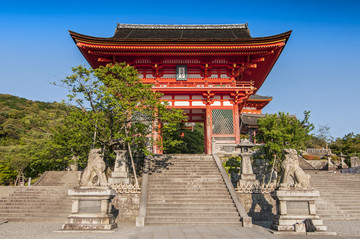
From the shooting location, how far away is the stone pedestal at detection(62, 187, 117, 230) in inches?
315

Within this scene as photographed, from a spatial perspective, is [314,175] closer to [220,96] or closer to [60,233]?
[220,96]

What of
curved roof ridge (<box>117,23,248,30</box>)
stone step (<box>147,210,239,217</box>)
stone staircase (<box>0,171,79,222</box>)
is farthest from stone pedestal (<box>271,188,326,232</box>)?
curved roof ridge (<box>117,23,248,30</box>)

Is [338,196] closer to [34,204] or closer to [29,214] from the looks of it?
[29,214]

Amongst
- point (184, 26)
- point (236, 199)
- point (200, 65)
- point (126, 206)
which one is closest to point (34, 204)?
point (126, 206)

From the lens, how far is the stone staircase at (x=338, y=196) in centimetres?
1134

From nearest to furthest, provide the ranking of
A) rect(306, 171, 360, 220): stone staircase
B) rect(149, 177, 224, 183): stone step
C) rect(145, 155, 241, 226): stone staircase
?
rect(145, 155, 241, 226): stone staircase
rect(306, 171, 360, 220): stone staircase
rect(149, 177, 224, 183): stone step

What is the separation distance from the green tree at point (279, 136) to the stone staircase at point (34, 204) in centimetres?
1122

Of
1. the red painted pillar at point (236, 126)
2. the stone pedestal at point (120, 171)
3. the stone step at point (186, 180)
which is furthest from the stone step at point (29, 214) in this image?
the red painted pillar at point (236, 126)

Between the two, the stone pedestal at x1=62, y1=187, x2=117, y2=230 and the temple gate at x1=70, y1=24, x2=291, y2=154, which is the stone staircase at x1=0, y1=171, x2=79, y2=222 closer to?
the stone pedestal at x1=62, y1=187, x2=117, y2=230

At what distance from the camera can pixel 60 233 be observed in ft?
25.1

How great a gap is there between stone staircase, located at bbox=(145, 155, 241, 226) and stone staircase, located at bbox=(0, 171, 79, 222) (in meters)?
4.32

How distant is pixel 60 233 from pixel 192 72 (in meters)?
15.7

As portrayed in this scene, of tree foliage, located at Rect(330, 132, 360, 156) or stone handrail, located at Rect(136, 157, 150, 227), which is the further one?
tree foliage, located at Rect(330, 132, 360, 156)

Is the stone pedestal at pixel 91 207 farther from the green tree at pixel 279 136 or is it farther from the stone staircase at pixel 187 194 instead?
the green tree at pixel 279 136
